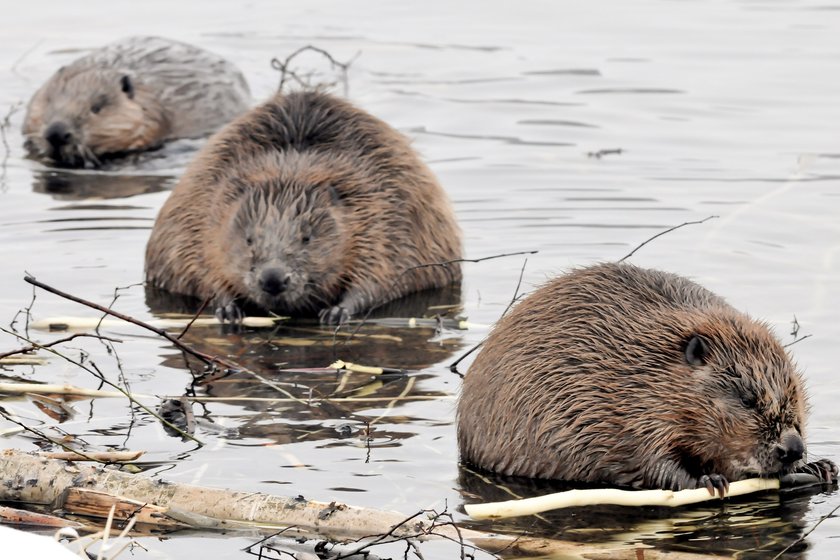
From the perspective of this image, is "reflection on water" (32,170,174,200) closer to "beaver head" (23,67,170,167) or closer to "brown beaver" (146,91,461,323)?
"beaver head" (23,67,170,167)

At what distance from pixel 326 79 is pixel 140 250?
5023 millimetres

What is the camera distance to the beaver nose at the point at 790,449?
4938mm

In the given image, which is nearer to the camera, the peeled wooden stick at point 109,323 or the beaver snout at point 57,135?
the peeled wooden stick at point 109,323

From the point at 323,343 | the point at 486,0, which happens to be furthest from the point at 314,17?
the point at 323,343

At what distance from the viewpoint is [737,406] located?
5.04m

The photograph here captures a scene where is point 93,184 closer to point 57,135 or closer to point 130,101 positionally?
point 57,135

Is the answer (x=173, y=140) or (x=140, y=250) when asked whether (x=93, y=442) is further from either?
(x=173, y=140)

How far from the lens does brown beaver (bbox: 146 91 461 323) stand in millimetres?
7609

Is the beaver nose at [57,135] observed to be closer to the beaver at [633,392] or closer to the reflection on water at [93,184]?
the reflection on water at [93,184]

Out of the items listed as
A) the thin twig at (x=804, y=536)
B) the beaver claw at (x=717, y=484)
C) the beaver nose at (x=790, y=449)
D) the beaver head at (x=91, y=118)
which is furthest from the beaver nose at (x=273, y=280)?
the beaver head at (x=91, y=118)

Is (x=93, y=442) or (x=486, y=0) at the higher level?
(x=486, y=0)

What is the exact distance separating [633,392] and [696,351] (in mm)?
226

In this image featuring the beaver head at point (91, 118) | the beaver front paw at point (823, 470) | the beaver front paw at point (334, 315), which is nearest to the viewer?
the beaver front paw at point (823, 470)

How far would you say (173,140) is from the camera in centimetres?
1156
